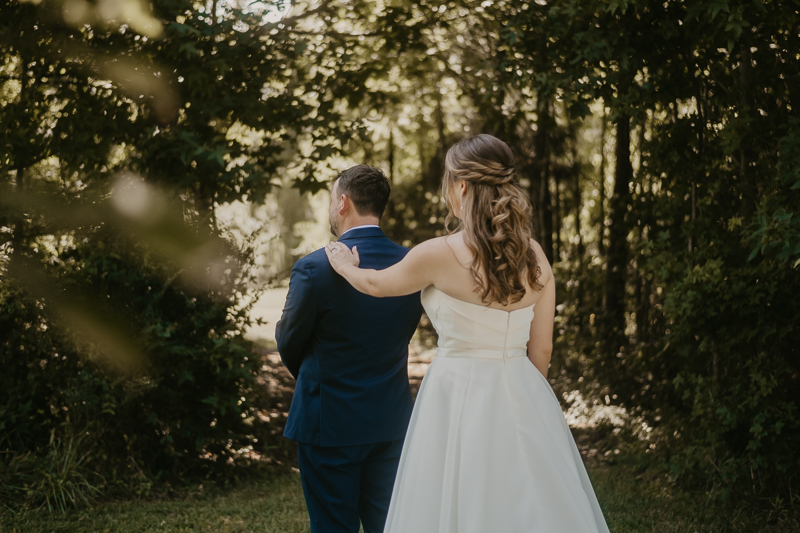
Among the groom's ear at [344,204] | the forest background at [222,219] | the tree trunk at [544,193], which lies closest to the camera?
the groom's ear at [344,204]

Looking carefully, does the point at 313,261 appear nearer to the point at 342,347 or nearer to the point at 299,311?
the point at 299,311

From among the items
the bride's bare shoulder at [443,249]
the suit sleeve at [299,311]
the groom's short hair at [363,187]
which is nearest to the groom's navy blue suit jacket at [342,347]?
the suit sleeve at [299,311]

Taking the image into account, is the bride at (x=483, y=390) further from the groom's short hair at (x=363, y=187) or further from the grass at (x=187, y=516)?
the grass at (x=187, y=516)

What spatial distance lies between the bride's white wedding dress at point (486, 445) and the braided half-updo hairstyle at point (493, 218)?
0.13 metres

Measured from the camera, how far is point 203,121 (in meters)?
5.79

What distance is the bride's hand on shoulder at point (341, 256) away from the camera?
8.60 ft

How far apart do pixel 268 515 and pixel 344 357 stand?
2663 millimetres

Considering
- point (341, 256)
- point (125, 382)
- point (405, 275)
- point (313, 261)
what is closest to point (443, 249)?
point (405, 275)

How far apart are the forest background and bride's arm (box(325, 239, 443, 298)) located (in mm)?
2734

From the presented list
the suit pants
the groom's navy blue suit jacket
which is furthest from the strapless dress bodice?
the suit pants

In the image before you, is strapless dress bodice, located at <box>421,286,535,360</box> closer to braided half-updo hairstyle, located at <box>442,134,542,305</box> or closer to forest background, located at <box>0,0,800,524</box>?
braided half-updo hairstyle, located at <box>442,134,542,305</box>

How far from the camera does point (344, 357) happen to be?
276cm

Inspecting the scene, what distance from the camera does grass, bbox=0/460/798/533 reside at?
14.9 feet

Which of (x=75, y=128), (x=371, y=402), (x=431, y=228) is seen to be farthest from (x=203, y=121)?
(x=431, y=228)
